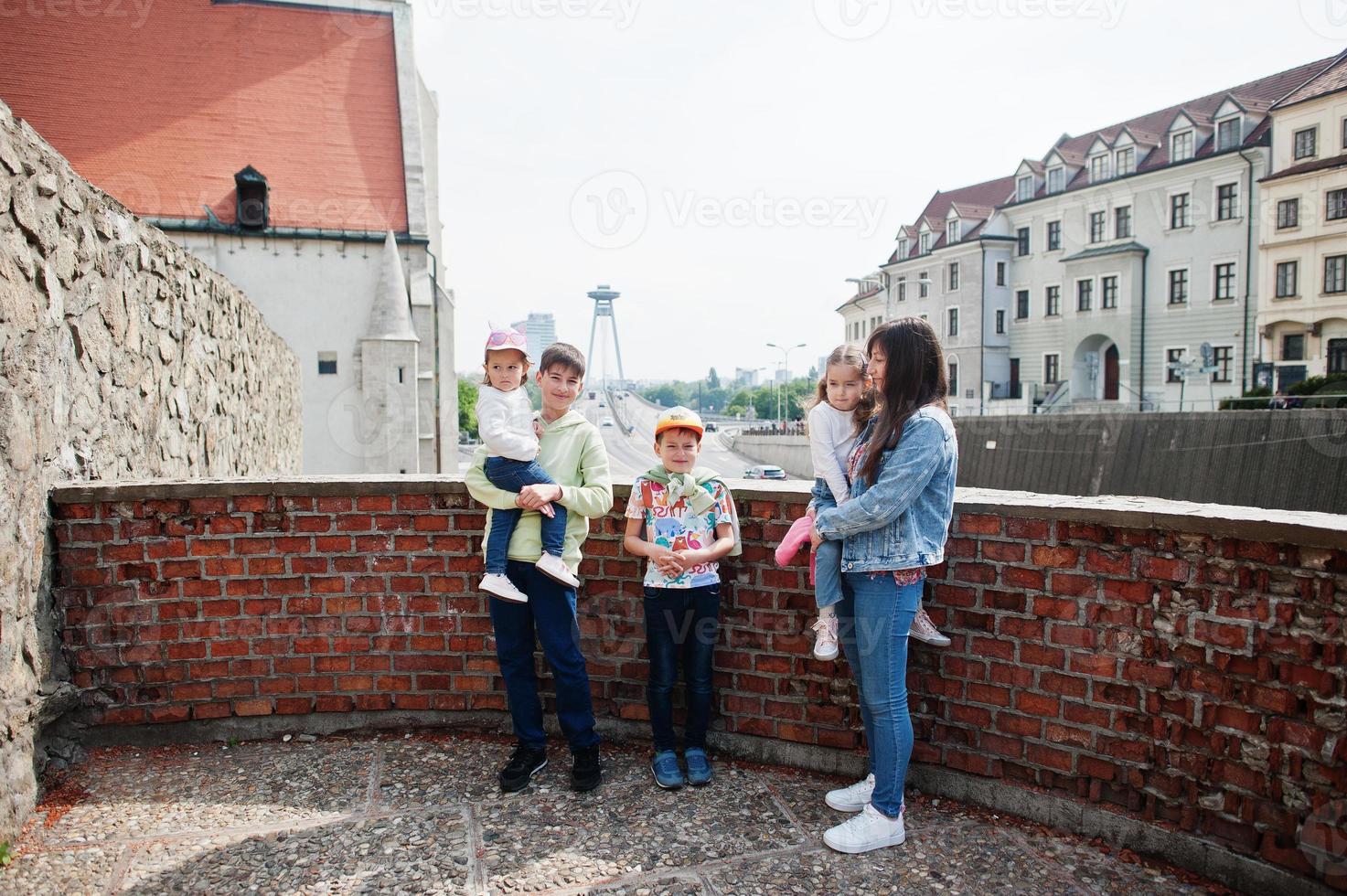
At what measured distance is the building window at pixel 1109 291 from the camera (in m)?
44.1

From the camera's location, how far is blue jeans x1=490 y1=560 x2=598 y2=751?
11.5 ft

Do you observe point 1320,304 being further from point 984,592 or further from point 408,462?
point 984,592

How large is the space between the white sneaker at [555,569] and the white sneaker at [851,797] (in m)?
1.30

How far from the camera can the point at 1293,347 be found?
3553 cm

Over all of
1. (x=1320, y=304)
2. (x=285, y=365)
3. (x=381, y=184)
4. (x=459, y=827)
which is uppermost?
(x=381, y=184)

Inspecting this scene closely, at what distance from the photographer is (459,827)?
3170 mm

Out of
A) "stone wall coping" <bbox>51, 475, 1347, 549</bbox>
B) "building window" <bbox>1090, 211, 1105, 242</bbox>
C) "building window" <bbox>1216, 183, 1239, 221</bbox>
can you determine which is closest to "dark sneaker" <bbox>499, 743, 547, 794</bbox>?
"stone wall coping" <bbox>51, 475, 1347, 549</bbox>

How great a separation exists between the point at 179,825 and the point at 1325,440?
18560 mm

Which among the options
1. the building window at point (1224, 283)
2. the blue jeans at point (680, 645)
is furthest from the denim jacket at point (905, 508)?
the building window at point (1224, 283)

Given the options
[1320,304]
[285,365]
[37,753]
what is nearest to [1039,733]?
[37,753]

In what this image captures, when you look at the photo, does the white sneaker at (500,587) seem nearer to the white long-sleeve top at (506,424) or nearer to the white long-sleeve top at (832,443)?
the white long-sleeve top at (506,424)

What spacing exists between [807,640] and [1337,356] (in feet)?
129

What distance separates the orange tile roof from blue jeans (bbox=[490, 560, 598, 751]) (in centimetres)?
2672

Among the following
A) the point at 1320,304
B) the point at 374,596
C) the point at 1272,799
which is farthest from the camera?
the point at 1320,304
